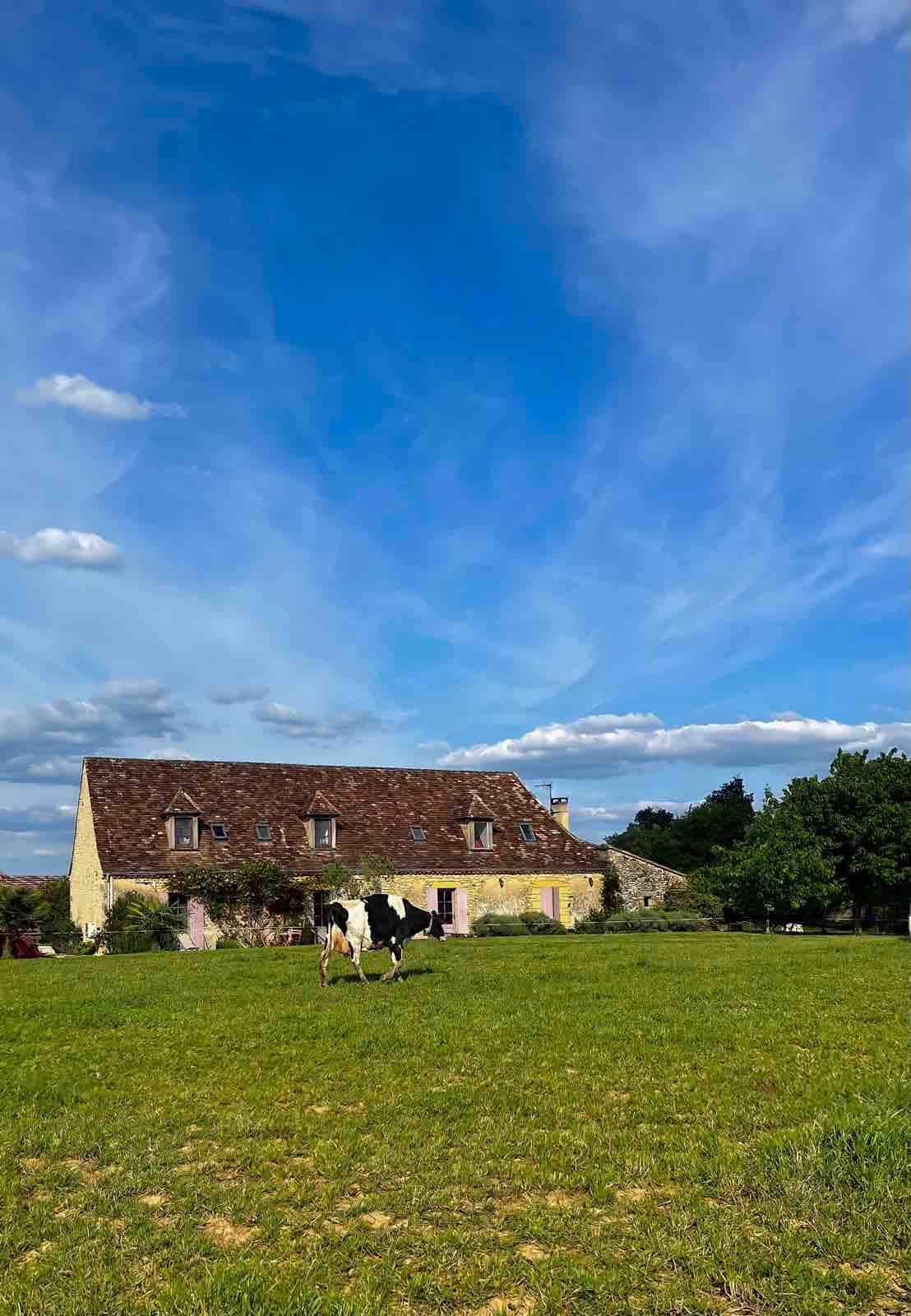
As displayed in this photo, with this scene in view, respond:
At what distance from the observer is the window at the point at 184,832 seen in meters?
39.2

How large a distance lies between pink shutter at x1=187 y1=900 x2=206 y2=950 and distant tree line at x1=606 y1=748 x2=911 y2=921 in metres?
24.6

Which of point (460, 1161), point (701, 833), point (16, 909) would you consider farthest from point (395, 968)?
point (701, 833)

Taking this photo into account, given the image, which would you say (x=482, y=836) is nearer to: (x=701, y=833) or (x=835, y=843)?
(x=835, y=843)

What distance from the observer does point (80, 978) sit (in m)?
21.2

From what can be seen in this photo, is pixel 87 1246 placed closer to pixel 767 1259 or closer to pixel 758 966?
pixel 767 1259

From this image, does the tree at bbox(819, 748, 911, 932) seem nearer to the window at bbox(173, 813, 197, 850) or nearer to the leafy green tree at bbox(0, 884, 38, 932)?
the window at bbox(173, 813, 197, 850)

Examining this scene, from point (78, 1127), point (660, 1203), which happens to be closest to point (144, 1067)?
point (78, 1127)

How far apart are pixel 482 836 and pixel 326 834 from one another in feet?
24.6

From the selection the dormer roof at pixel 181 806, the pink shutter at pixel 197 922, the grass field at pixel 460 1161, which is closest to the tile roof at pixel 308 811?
the dormer roof at pixel 181 806

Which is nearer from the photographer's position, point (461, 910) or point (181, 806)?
point (181, 806)

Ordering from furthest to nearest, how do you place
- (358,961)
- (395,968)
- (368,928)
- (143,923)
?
1. (143,923)
2. (368,928)
3. (395,968)
4. (358,961)

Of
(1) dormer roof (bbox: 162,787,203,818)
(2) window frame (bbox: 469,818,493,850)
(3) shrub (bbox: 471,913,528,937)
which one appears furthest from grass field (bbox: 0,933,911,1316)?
(2) window frame (bbox: 469,818,493,850)

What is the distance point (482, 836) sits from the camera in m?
44.7

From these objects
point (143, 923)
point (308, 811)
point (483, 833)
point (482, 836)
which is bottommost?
point (143, 923)
